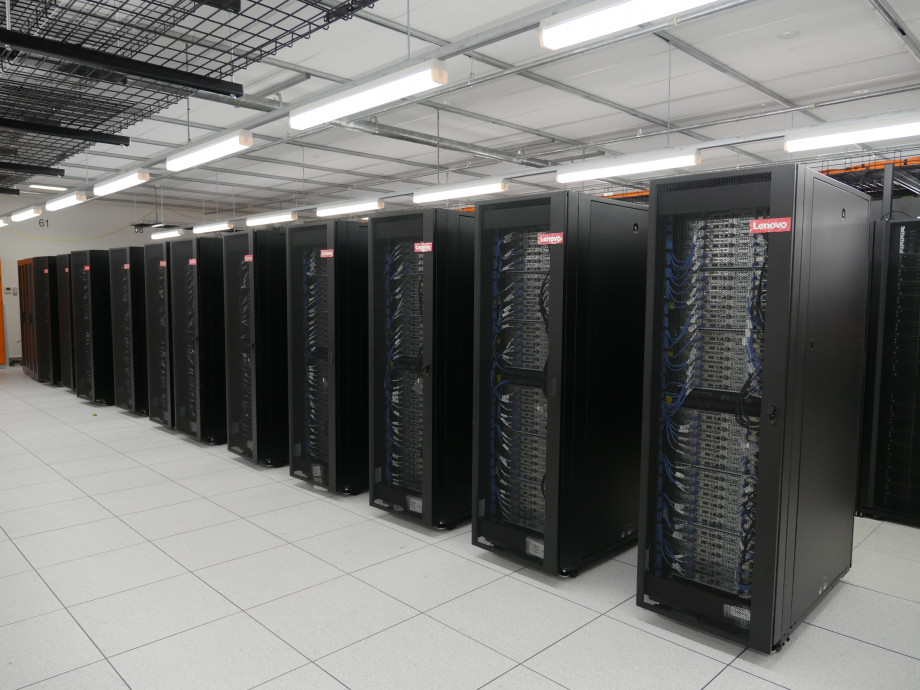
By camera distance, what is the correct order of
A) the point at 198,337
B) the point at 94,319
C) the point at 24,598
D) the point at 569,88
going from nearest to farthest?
the point at 24,598
the point at 198,337
the point at 569,88
the point at 94,319

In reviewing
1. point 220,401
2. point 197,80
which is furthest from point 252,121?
point 197,80

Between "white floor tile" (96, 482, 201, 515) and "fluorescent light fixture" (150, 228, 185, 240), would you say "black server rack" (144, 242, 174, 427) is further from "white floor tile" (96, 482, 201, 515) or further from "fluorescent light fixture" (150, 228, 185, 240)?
"fluorescent light fixture" (150, 228, 185, 240)

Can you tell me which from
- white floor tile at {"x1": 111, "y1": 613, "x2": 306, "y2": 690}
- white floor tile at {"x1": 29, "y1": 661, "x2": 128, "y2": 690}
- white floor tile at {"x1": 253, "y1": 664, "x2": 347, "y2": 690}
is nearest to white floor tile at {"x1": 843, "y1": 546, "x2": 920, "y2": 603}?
white floor tile at {"x1": 253, "y1": 664, "x2": 347, "y2": 690}

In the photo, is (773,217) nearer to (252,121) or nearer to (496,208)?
(496,208)

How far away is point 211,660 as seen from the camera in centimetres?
210

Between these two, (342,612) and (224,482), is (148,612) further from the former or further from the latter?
(224,482)

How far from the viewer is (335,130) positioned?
26.1 feet

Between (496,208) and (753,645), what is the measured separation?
81.2 inches

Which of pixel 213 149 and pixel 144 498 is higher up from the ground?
pixel 213 149

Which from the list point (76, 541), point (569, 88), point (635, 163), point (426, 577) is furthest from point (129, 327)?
point (635, 163)

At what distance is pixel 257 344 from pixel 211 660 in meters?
2.67

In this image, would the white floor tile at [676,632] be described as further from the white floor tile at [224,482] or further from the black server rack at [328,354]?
the white floor tile at [224,482]

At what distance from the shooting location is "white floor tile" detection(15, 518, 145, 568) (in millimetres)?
2967

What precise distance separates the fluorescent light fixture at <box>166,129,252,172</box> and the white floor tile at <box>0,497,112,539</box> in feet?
8.54
